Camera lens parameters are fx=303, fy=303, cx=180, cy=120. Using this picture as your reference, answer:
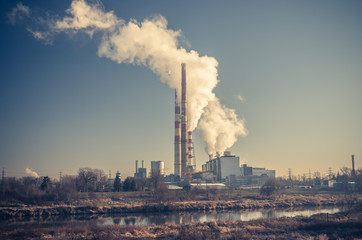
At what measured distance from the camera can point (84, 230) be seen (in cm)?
1870

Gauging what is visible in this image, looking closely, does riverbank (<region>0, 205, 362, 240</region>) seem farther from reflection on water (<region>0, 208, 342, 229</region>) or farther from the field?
reflection on water (<region>0, 208, 342, 229</region>)

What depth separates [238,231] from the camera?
54.6 feet

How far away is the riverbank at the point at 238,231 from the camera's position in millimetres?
15336

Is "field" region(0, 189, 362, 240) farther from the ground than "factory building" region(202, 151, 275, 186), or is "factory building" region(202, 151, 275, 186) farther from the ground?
→ "factory building" region(202, 151, 275, 186)

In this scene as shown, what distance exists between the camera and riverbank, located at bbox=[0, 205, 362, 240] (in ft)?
50.3

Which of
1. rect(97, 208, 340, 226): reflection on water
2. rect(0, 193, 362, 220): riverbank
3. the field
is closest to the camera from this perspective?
the field

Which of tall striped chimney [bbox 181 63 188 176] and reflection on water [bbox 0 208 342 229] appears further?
tall striped chimney [bbox 181 63 188 176]

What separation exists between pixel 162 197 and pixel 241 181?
3579 cm

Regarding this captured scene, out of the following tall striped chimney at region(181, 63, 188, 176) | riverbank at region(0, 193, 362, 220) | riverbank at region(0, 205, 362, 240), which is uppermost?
tall striped chimney at region(181, 63, 188, 176)

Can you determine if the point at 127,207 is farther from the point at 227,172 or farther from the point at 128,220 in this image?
the point at 227,172

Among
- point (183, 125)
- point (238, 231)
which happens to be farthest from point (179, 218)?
point (183, 125)

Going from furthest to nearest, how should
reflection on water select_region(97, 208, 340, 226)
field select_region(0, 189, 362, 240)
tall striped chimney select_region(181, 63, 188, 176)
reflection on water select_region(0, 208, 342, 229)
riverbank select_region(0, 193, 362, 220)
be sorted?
tall striped chimney select_region(181, 63, 188, 176) → riverbank select_region(0, 193, 362, 220) → reflection on water select_region(97, 208, 340, 226) → reflection on water select_region(0, 208, 342, 229) → field select_region(0, 189, 362, 240)

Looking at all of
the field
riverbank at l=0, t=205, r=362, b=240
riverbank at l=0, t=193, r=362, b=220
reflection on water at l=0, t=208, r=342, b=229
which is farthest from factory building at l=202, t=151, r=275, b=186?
riverbank at l=0, t=205, r=362, b=240

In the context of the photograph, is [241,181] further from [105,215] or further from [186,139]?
[105,215]
